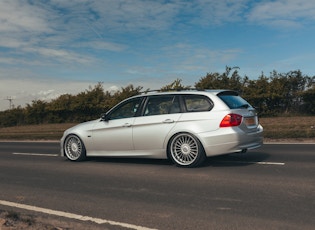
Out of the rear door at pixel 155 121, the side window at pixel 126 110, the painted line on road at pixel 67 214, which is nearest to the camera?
the painted line on road at pixel 67 214

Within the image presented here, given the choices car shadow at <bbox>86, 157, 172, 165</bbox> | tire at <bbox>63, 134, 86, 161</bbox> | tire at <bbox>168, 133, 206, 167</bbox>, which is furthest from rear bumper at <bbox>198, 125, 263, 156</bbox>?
tire at <bbox>63, 134, 86, 161</bbox>

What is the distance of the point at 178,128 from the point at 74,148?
3.14m

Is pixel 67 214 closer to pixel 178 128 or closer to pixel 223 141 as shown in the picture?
pixel 178 128

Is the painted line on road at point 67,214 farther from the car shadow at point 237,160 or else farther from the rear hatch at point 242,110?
the rear hatch at point 242,110

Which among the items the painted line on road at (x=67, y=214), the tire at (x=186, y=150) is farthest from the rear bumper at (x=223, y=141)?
the painted line on road at (x=67, y=214)

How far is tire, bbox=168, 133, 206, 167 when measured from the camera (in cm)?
800

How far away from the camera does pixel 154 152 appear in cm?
851

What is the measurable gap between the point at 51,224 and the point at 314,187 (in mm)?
3989

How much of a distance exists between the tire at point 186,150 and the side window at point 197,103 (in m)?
0.61

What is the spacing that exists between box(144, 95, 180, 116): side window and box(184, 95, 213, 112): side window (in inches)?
9.5

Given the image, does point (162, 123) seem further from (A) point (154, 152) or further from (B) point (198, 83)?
(B) point (198, 83)

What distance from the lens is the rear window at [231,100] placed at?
8.21 m

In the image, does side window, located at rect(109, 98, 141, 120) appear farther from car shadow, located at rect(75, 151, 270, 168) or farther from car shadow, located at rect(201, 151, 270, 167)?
car shadow, located at rect(201, 151, 270, 167)

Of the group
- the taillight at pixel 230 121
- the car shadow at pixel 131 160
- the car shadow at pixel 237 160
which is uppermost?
the taillight at pixel 230 121
